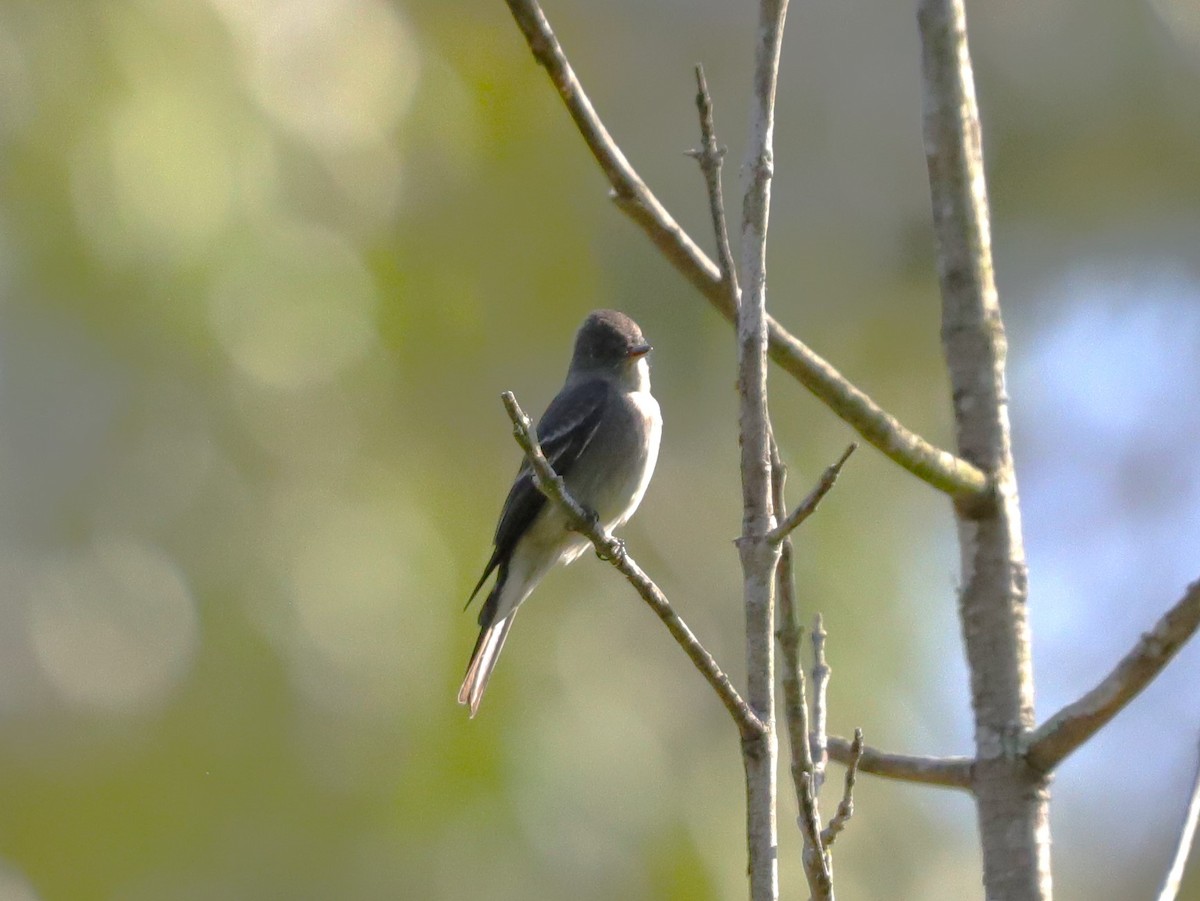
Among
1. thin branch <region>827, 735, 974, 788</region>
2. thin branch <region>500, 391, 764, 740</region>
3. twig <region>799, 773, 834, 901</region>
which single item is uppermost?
thin branch <region>500, 391, 764, 740</region>

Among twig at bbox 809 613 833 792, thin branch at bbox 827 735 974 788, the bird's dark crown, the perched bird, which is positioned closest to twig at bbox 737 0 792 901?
twig at bbox 809 613 833 792

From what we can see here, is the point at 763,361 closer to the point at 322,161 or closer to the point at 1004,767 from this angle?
the point at 1004,767

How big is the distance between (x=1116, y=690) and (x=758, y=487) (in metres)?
0.47

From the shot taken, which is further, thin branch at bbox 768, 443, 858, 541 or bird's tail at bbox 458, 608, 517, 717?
bird's tail at bbox 458, 608, 517, 717

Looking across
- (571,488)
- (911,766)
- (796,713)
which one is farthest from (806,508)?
(571,488)

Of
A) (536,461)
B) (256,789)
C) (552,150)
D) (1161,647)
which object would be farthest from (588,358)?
(552,150)

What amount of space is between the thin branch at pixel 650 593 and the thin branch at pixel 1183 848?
0.66 m

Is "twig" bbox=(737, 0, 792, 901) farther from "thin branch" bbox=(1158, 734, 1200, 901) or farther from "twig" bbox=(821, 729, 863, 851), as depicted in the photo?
"thin branch" bbox=(1158, 734, 1200, 901)

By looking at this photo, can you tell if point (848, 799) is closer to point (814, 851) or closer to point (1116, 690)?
point (814, 851)

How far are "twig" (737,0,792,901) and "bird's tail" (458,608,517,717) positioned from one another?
2.34 meters

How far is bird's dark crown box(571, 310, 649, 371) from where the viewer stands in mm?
4246

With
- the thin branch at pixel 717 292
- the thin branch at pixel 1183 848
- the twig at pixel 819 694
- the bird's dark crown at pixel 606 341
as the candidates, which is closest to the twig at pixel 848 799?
the twig at pixel 819 694

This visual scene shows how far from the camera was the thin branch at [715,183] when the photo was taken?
5.54 ft

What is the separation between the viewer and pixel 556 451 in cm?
400
